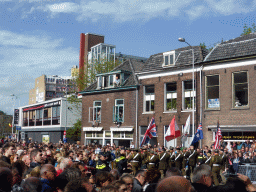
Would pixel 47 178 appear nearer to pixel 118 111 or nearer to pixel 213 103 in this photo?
pixel 213 103

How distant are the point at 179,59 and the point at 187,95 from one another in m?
3.14

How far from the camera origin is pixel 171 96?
86.2 feet

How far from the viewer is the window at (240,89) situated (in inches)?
877

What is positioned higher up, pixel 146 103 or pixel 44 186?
pixel 146 103

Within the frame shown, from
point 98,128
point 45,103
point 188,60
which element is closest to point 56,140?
point 45,103

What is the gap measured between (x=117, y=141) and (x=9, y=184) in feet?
86.0

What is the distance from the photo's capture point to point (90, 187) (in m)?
4.12

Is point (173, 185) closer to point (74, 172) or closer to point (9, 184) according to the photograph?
point (9, 184)

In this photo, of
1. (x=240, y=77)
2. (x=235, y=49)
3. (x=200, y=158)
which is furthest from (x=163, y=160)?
(x=235, y=49)

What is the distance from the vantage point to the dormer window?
26694mm

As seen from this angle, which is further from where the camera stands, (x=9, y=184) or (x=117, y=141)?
(x=117, y=141)

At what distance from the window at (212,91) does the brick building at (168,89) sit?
2.40 feet

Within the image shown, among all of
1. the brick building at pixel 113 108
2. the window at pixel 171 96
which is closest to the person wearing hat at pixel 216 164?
the window at pixel 171 96

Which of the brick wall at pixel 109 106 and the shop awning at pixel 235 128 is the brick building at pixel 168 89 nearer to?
the brick wall at pixel 109 106
